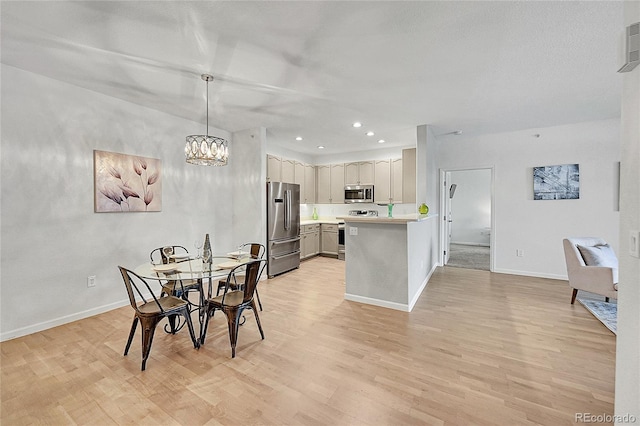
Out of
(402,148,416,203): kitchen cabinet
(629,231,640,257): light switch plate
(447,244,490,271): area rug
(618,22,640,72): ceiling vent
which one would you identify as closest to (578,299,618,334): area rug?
(447,244,490,271): area rug

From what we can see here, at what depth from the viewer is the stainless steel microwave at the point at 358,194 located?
6637mm

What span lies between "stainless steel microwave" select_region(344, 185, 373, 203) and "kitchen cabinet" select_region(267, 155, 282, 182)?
5.92 ft

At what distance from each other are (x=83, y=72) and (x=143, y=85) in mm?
515

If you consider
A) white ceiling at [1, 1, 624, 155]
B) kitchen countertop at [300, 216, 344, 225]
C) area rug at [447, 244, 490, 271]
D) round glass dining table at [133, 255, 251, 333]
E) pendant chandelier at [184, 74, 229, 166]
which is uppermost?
white ceiling at [1, 1, 624, 155]

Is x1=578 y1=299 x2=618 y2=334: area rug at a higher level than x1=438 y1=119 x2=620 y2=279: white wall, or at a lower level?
lower

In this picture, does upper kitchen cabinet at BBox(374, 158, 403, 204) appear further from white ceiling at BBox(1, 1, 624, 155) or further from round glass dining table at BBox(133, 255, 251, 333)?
round glass dining table at BBox(133, 255, 251, 333)

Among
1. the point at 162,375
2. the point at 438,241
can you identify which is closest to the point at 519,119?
the point at 438,241

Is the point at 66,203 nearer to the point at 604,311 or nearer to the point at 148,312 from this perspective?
the point at 148,312

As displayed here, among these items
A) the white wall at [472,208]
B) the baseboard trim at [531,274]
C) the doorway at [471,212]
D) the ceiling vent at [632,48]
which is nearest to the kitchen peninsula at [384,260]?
the ceiling vent at [632,48]

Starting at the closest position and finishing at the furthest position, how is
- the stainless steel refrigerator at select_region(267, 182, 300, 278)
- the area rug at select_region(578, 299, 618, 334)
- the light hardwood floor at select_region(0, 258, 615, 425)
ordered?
the light hardwood floor at select_region(0, 258, 615, 425) < the area rug at select_region(578, 299, 618, 334) < the stainless steel refrigerator at select_region(267, 182, 300, 278)

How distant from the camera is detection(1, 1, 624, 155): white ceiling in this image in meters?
1.92

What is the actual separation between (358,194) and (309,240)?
166cm

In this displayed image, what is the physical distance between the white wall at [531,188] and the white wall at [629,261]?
176 inches

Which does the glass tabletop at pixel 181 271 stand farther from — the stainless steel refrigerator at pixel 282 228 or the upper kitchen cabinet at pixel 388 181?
the upper kitchen cabinet at pixel 388 181
